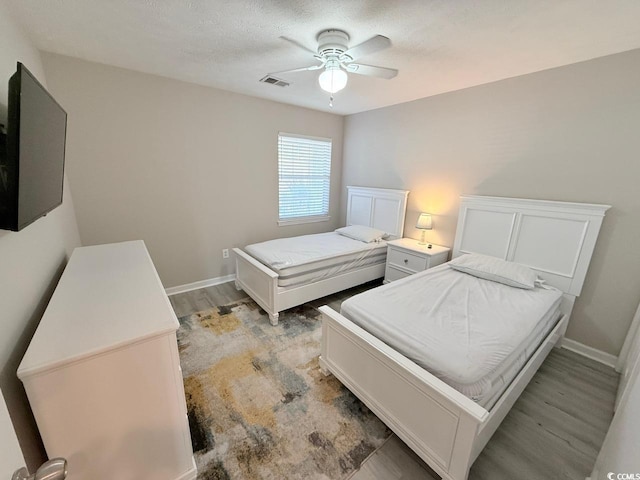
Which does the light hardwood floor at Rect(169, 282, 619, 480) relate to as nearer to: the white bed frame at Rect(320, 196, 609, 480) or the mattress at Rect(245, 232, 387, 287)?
the white bed frame at Rect(320, 196, 609, 480)

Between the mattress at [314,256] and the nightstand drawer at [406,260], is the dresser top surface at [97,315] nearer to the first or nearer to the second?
the mattress at [314,256]

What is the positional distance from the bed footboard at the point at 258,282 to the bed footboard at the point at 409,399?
0.87 metres

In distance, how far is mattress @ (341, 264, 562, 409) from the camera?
52.8 inches

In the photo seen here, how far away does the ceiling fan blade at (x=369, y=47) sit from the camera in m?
1.48

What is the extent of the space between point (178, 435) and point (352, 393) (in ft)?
3.66

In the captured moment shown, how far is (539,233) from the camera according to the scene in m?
2.41

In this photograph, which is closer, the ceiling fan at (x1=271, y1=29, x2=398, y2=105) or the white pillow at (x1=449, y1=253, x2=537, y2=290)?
the ceiling fan at (x1=271, y1=29, x2=398, y2=105)

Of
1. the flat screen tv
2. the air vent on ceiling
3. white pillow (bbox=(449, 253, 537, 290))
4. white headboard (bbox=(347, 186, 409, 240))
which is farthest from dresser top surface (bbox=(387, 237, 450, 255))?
the flat screen tv

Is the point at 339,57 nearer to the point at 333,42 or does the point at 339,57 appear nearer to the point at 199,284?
the point at 333,42

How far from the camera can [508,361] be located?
57.2 inches

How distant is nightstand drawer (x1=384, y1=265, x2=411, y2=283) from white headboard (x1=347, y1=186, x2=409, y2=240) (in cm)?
55

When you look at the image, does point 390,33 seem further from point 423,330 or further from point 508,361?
point 508,361

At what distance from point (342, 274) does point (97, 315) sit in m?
2.32

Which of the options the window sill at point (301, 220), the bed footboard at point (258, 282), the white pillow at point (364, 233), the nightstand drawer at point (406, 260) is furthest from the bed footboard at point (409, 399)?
the window sill at point (301, 220)
